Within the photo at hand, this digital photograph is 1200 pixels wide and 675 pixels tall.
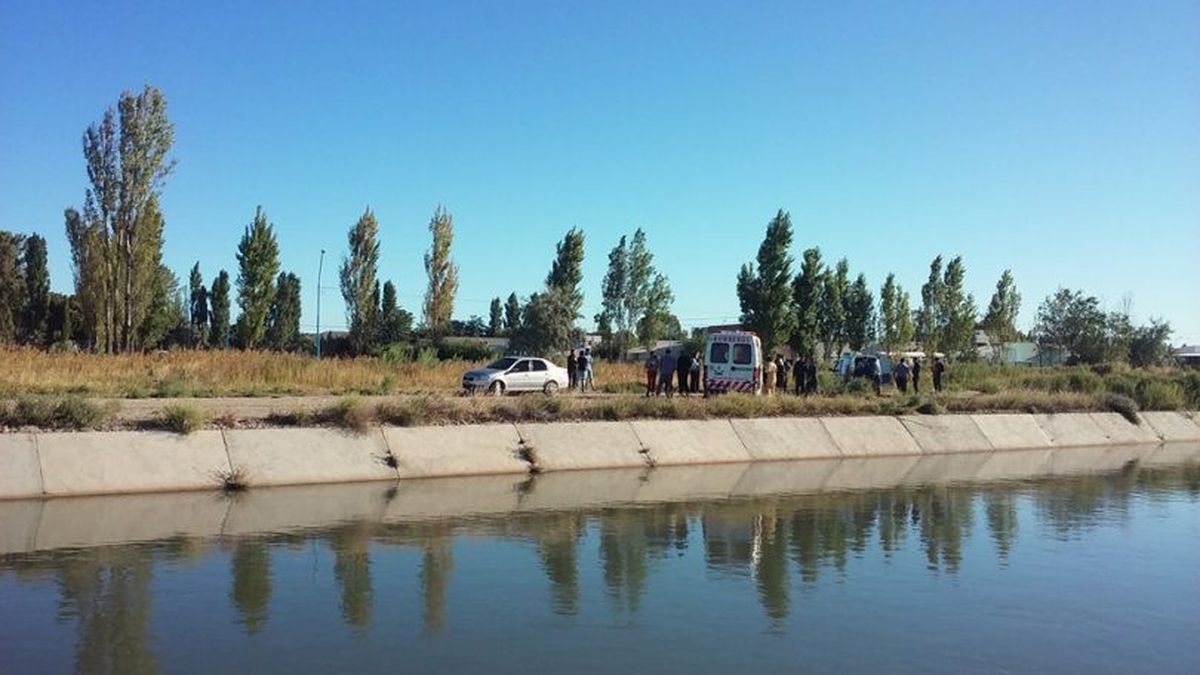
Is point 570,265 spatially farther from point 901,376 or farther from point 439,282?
point 901,376

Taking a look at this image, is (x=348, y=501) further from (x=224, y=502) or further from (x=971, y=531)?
(x=971, y=531)

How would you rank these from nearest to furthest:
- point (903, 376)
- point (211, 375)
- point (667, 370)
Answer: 1. point (667, 370)
2. point (211, 375)
3. point (903, 376)

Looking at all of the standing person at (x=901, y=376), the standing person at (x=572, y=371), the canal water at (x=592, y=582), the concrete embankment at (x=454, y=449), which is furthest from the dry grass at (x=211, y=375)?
the canal water at (x=592, y=582)

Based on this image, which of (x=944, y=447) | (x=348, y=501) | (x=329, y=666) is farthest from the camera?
(x=944, y=447)

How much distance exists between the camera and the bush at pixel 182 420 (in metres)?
17.0

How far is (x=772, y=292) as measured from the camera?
66.7 m

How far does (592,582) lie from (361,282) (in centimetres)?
6560

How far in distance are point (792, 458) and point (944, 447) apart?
225 inches

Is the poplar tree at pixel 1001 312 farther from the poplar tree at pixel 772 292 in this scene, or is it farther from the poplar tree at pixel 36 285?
the poplar tree at pixel 36 285

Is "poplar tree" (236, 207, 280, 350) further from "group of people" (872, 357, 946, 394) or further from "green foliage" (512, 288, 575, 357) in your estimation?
"group of people" (872, 357, 946, 394)

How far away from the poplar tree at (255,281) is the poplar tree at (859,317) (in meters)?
49.4

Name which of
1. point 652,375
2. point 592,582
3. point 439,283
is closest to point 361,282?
point 439,283

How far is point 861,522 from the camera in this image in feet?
50.1

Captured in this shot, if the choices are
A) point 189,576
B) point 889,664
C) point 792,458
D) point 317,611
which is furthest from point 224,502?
point 792,458
